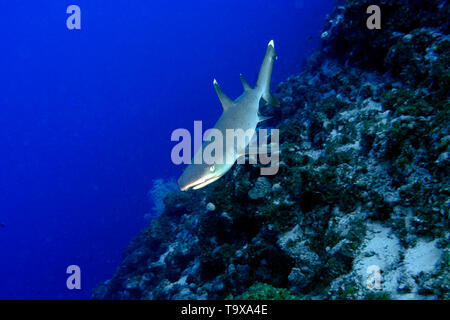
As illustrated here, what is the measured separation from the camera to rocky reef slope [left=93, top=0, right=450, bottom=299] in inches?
111

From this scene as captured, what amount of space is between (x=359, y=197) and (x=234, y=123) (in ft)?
7.60

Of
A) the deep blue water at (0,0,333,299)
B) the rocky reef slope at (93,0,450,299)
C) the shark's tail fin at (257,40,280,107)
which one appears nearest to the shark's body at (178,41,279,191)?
the shark's tail fin at (257,40,280,107)

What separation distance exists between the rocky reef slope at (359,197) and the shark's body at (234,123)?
1.47m

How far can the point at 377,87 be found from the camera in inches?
244

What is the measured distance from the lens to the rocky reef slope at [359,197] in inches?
111

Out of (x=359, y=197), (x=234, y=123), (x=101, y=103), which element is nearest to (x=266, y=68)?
(x=234, y=123)

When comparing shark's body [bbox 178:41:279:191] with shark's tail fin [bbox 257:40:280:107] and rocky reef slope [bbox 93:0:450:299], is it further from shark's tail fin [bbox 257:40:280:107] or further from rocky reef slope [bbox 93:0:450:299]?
rocky reef slope [bbox 93:0:450:299]

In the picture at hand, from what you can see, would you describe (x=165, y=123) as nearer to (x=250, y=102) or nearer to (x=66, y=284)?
(x=66, y=284)

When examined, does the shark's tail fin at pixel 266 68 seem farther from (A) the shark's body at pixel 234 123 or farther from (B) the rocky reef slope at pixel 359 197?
(B) the rocky reef slope at pixel 359 197

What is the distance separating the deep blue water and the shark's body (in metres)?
14.4

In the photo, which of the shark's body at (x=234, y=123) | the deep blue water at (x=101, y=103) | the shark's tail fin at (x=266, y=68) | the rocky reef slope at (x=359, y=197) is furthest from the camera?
the deep blue water at (x=101, y=103)

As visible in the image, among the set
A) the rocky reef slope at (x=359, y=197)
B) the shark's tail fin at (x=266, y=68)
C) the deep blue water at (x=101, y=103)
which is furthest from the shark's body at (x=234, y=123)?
the deep blue water at (x=101, y=103)

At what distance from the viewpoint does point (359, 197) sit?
3.77 meters

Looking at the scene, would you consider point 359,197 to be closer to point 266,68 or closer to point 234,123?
point 234,123
